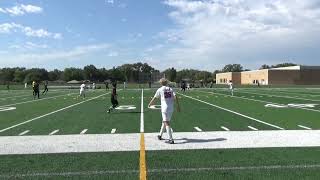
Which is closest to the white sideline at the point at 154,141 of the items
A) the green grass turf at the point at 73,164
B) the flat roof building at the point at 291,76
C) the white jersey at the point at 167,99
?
the green grass turf at the point at 73,164

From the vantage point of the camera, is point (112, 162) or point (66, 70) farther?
point (66, 70)

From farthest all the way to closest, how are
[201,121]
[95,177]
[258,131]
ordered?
[201,121]
[258,131]
[95,177]

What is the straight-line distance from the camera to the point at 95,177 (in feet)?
25.0

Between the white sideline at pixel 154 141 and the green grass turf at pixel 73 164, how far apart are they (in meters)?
0.58

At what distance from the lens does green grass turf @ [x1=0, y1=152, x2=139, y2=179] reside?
26.0ft

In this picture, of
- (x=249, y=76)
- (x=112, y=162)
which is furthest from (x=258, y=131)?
(x=249, y=76)

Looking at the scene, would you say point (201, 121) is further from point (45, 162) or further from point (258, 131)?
point (45, 162)

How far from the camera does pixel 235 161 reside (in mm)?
8766

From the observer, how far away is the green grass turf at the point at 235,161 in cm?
762

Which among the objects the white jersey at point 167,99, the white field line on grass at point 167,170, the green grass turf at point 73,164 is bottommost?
the white field line on grass at point 167,170

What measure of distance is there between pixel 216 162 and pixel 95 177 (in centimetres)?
223

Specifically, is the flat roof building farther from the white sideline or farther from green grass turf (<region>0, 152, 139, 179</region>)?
green grass turf (<region>0, 152, 139, 179</region>)

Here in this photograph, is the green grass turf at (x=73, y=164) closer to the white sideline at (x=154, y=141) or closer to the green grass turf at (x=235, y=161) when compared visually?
the green grass turf at (x=235, y=161)

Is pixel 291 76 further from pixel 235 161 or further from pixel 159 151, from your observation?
pixel 235 161
